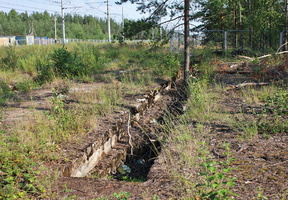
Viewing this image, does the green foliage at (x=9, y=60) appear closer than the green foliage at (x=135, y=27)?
No

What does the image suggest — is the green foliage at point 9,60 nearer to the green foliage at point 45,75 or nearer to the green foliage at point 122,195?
the green foliage at point 45,75

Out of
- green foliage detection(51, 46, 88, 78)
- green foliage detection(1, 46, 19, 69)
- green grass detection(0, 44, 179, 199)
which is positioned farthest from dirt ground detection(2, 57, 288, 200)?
green foliage detection(1, 46, 19, 69)

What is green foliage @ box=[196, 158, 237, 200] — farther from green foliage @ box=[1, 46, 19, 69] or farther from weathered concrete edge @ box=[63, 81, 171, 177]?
green foliage @ box=[1, 46, 19, 69]

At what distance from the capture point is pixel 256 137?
14.6 feet

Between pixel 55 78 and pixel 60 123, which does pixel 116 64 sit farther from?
pixel 60 123

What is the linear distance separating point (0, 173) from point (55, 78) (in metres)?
6.17

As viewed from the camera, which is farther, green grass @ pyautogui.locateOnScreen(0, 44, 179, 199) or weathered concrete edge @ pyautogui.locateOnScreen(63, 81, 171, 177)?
weathered concrete edge @ pyautogui.locateOnScreen(63, 81, 171, 177)

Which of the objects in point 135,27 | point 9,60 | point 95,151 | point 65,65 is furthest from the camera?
point 9,60

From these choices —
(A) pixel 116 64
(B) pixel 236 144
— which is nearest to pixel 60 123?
(B) pixel 236 144

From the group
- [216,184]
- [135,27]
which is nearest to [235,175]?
[216,184]

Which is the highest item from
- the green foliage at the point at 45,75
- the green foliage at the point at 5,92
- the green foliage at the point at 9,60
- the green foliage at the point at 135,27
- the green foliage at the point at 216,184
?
the green foliage at the point at 135,27

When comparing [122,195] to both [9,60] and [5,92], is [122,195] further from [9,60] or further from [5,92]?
[9,60]

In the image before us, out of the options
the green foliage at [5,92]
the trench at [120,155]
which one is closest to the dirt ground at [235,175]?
the trench at [120,155]

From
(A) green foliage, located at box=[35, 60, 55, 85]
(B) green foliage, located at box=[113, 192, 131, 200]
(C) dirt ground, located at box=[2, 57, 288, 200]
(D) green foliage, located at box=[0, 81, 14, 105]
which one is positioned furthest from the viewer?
(A) green foliage, located at box=[35, 60, 55, 85]
